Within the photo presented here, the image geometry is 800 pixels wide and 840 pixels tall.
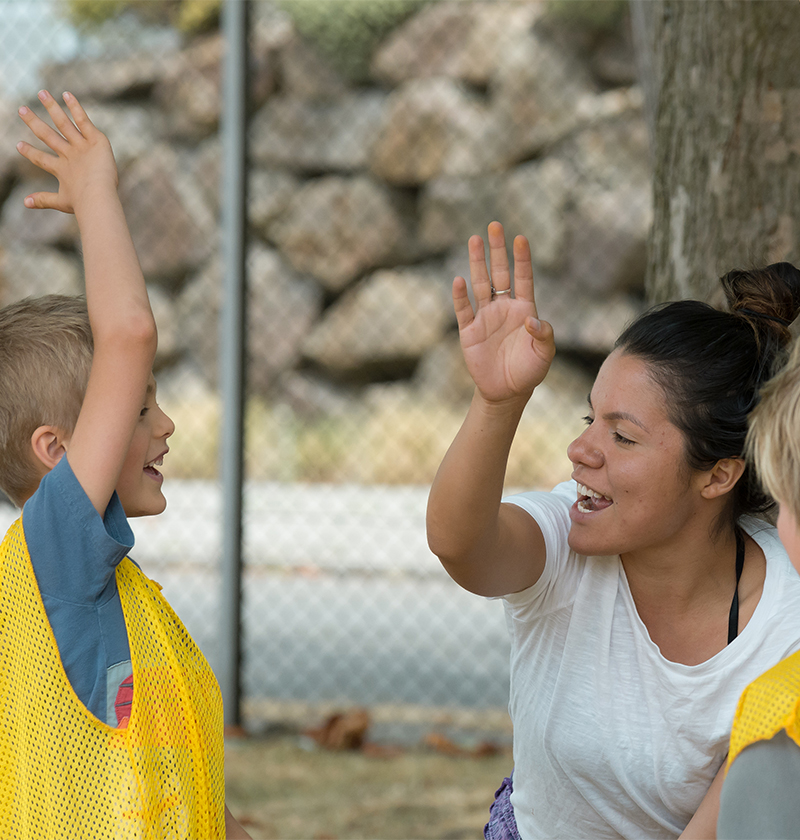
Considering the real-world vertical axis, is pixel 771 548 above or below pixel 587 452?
below

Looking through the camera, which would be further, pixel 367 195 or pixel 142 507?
pixel 367 195

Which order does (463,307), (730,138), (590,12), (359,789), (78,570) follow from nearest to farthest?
1. (78,570)
2. (463,307)
3. (730,138)
4. (359,789)
5. (590,12)

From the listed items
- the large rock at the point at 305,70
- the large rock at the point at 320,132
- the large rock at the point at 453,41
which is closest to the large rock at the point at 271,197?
the large rock at the point at 320,132

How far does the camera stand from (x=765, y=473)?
1231 mm

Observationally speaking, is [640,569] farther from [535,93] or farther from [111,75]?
[111,75]

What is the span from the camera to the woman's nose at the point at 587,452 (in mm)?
1644

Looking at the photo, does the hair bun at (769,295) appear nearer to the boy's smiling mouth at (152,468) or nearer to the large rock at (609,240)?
the boy's smiling mouth at (152,468)

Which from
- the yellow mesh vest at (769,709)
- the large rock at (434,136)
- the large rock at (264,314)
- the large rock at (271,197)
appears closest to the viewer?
the yellow mesh vest at (769,709)

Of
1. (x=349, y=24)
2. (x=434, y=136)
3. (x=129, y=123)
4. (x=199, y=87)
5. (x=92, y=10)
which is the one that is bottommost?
(x=434, y=136)

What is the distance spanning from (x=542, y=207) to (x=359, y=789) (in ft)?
29.2

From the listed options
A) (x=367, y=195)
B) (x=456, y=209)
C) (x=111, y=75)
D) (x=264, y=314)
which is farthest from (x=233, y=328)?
(x=111, y=75)

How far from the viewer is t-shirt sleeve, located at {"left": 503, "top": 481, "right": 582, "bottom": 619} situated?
169cm

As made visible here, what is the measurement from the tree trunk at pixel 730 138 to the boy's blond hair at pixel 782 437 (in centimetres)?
99

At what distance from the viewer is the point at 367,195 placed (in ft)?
38.9
